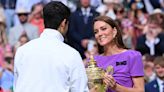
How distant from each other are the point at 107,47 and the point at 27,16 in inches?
372

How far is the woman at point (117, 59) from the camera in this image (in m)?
6.28

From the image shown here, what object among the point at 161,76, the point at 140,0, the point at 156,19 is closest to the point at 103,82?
the point at 161,76

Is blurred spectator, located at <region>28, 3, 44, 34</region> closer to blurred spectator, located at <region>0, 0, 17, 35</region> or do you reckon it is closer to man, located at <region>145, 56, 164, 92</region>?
blurred spectator, located at <region>0, 0, 17, 35</region>

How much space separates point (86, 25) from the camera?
1498 centimetres

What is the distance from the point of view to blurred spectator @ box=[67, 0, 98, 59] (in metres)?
14.7

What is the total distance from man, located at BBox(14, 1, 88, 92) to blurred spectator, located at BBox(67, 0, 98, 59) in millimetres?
8903

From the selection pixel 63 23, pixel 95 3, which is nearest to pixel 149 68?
pixel 95 3

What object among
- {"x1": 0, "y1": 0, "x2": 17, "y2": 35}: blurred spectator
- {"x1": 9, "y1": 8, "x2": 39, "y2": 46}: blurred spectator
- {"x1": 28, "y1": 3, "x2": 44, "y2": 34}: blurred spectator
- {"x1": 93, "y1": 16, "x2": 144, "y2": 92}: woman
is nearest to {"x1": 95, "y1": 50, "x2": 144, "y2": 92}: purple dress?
{"x1": 93, "y1": 16, "x2": 144, "y2": 92}: woman

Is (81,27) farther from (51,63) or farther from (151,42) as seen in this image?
(51,63)

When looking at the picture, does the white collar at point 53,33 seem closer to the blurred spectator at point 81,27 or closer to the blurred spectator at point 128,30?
the blurred spectator at point 81,27

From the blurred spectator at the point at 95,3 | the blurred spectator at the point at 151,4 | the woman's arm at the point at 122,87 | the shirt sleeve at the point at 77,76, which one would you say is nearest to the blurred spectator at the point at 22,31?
the blurred spectator at the point at 95,3

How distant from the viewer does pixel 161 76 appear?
37.1 ft

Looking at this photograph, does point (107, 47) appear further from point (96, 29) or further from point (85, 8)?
point (85, 8)

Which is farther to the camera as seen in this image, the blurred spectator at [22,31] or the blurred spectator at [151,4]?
the blurred spectator at [151,4]
